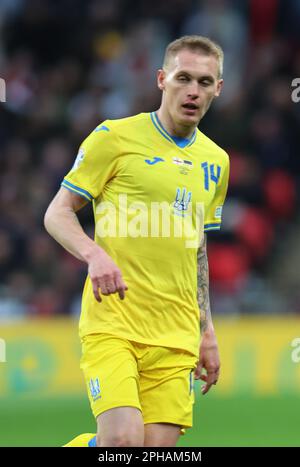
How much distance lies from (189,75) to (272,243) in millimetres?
8150

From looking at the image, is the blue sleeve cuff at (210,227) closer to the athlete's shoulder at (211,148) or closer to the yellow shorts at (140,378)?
the athlete's shoulder at (211,148)

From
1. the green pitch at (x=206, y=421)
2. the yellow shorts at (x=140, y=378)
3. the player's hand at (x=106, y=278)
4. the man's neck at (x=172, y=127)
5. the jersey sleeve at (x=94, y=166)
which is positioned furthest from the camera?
the green pitch at (x=206, y=421)

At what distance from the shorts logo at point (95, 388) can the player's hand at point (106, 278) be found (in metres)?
0.52

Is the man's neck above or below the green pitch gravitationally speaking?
above

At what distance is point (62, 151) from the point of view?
13203mm

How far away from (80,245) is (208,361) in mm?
1063

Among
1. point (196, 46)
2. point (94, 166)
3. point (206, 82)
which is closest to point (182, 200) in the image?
point (94, 166)

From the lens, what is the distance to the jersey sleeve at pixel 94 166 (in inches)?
209

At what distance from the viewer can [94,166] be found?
5332 millimetres

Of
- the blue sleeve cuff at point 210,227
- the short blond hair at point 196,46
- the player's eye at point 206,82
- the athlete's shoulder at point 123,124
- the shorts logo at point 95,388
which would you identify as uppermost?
the short blond hair at point 196,46

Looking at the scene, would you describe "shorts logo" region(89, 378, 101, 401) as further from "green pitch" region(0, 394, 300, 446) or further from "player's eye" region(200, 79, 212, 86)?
"green pitch" region(0, 394, 300, 446)

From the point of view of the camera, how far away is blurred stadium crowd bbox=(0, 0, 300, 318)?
12.5 metres

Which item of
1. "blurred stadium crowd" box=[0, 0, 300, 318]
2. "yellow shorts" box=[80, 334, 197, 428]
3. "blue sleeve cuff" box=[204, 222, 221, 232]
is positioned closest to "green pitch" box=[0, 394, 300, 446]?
"blurred stadium crowd" box=[0, 0, 300, 318]

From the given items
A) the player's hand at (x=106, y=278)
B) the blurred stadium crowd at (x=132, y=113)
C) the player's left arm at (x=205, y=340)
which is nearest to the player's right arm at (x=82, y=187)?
the player's hand at (x=106, y=278)
